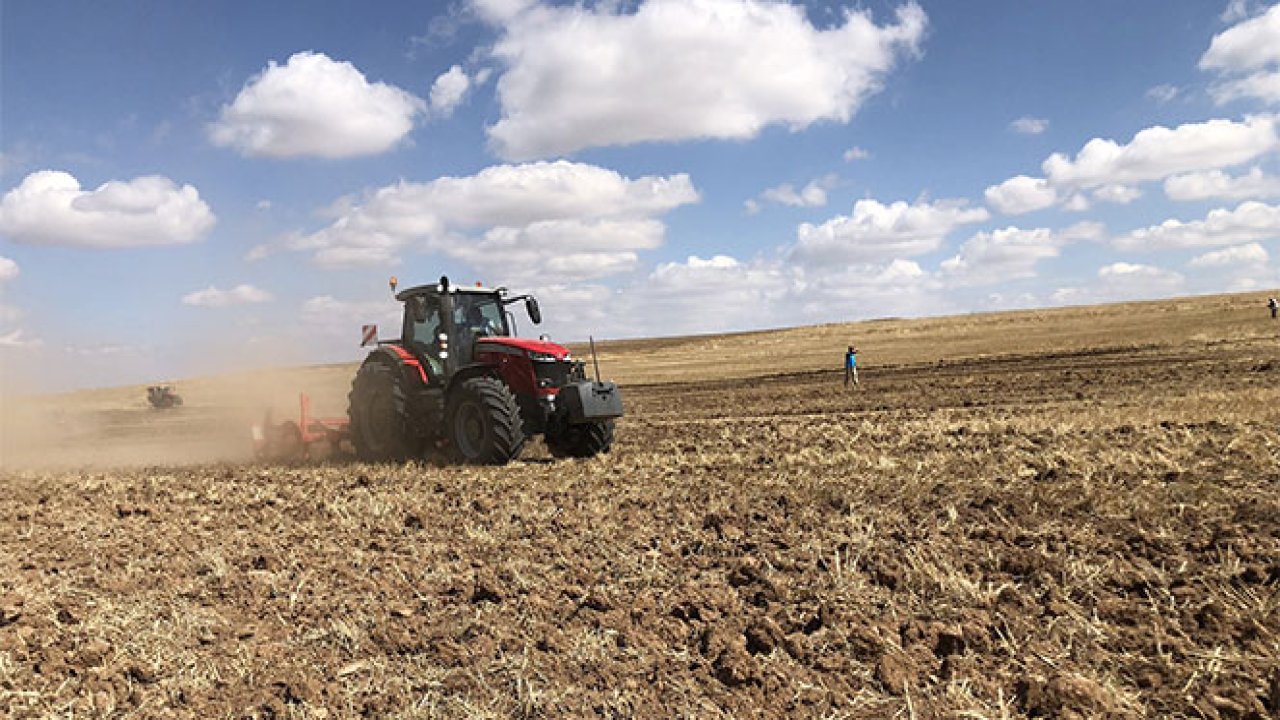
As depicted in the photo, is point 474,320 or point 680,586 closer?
point 680,586

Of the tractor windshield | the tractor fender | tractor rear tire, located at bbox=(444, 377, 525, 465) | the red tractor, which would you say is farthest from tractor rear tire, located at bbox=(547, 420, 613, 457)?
the tractor fender

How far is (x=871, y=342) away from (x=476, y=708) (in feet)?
159

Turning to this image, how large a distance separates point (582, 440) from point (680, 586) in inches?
248

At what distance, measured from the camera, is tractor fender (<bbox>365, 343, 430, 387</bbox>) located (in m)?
11.4

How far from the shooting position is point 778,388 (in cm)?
2573

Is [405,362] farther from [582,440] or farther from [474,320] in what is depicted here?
[582,440]

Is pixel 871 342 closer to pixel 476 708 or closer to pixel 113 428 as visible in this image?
pixel 113 428

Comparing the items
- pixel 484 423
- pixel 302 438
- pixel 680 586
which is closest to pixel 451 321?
pixel 484 423

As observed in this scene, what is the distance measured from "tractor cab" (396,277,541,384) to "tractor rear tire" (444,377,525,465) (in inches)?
23.3

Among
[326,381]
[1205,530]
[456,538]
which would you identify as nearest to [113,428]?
[326,381]

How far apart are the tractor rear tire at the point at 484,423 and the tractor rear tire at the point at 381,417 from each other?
2.85 ft

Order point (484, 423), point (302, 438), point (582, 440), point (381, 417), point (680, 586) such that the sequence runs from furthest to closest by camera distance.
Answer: point (302, 438)
point (381, 417)
point (582, 440)
point (484, 423)
point (680, 586)

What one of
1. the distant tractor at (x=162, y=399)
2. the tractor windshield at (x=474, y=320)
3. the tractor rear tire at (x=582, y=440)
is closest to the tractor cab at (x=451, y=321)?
the tractor windshield at (x=474, y=320)

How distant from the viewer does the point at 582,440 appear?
11.4m
